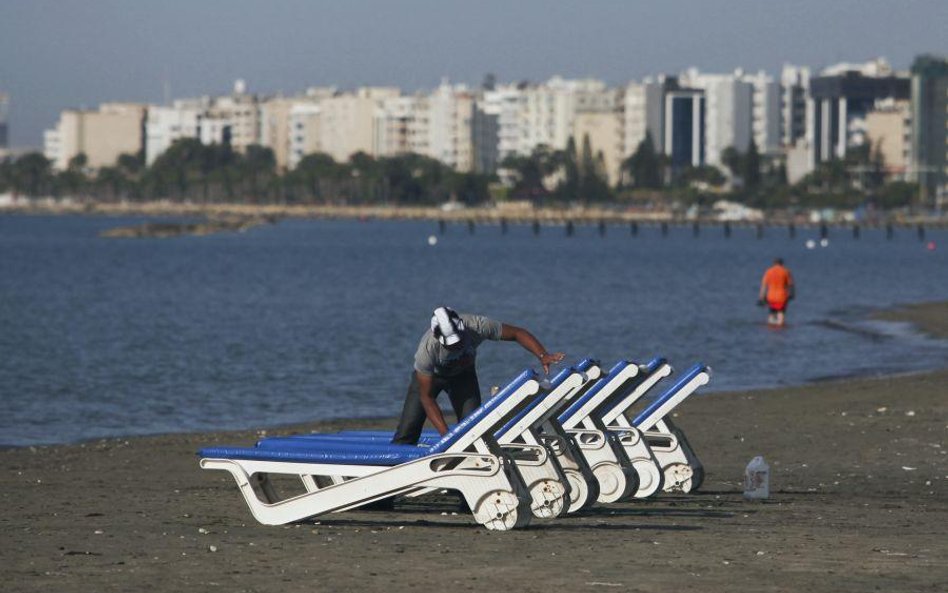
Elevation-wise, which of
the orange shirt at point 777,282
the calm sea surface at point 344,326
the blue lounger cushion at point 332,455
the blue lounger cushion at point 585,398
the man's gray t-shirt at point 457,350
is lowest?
the calm sea surface at point 344,326

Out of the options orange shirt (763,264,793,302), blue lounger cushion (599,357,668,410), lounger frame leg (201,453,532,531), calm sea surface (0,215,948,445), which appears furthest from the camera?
orange shirt (763,264,793,302)

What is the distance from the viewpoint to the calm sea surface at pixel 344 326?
99.0ft

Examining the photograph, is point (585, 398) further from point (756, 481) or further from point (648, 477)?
point (756, 481)

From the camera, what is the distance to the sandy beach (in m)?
10.5

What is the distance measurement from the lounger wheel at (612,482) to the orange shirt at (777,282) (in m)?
27.1

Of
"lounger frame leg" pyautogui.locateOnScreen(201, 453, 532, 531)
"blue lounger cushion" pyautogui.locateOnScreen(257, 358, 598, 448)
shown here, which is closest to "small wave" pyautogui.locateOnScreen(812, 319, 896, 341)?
"blue lounger cushion" pyautogui.locateOnScreen(257, 358, 598, 448)

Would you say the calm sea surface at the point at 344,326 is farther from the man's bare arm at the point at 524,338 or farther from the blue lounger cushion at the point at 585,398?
→ the man's bare arm at the point at 524,338

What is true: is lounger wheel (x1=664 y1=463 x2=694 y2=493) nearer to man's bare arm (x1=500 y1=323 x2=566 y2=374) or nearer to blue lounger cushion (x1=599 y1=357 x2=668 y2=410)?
blue lounger cushion (x1=599 y1=357 x2=668 y2=410)

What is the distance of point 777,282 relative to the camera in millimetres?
42875

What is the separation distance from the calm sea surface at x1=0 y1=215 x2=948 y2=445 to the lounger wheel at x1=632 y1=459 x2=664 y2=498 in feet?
34.5

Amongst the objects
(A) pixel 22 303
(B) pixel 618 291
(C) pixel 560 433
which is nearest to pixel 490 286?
(B) pixel 618 291

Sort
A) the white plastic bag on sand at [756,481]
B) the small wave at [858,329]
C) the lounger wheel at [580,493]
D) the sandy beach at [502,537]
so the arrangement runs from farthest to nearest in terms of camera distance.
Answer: the small wave at [858,329] < the white plastic bag on sand at [756,481] < the lounger wheel at [580,493] < the sandy beach at [502,537]

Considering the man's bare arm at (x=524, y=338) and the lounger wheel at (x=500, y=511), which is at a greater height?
the man's bare arm at (x=524, y=338)

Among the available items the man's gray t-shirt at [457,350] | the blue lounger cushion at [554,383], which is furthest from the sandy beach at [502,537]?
the man's gray t-shirt at [457,350]
